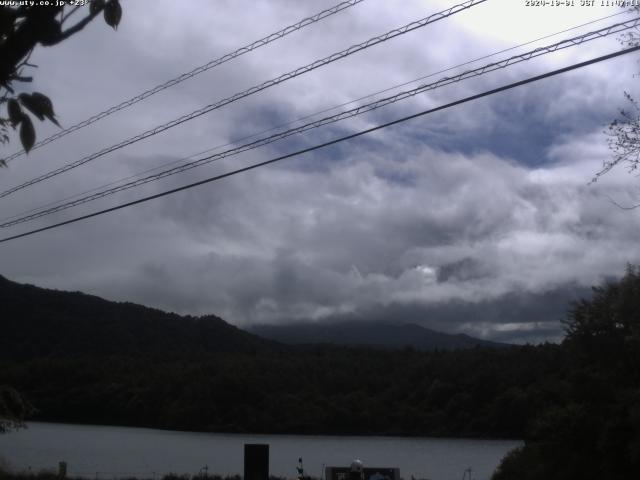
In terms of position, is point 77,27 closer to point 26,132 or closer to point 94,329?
point 26,132

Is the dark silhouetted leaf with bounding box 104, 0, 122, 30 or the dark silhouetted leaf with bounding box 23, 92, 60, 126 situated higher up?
the dark silhouetted leaf with bounding box 104, 0, 122, 30

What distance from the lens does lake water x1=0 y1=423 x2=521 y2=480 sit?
53.1 m

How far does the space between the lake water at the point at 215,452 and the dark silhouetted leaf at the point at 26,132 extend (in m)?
46.9

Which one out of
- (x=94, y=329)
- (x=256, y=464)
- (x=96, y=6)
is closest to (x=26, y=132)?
(x=96, y=6)

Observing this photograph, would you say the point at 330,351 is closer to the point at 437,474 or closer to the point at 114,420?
the point at 114,420

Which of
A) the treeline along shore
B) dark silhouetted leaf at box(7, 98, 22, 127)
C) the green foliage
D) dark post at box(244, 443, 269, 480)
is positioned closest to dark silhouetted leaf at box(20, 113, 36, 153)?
dark silhouetted leaf at box(7, 98, 22, 127)

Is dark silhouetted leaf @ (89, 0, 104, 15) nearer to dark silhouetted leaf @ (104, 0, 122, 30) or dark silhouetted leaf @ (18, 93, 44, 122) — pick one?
dark silhouetted leaf @ (104, 0, 122, 30)

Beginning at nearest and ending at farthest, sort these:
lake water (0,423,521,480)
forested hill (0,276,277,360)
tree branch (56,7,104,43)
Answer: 1. tree branch (56,7,104,43)
2. lake water (0,423,521,480)
3. forested hill (0,276,277,360)

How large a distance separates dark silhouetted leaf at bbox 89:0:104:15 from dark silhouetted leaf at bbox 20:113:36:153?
1.90 feet

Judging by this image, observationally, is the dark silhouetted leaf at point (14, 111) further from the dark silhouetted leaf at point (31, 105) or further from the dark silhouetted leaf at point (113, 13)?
the dark silhouetted leaf at point (113, 13)

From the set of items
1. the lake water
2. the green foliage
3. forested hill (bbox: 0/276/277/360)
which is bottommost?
the lake water

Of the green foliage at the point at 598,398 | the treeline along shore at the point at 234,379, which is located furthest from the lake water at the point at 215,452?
the green foliage at the point at 598,398

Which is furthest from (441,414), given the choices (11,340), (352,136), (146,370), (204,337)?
(352,136)

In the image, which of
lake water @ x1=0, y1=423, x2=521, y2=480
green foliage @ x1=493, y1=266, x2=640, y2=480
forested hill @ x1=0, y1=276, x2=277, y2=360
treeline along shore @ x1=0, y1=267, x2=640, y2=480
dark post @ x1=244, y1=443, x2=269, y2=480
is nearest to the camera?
dark post @ x1=244, y1=443, x2=269, y2=480
